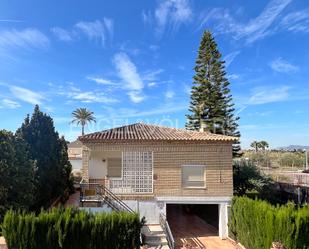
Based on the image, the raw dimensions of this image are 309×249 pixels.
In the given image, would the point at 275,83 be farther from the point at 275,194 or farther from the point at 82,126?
the point at 82,126

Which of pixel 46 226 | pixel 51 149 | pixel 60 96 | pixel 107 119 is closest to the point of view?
pixel 46 226

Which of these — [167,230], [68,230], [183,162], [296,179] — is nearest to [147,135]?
[183,162]

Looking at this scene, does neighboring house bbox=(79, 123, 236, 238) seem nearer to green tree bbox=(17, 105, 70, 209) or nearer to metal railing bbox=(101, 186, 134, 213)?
metal railing bbox=(101, 186, 134, 213)

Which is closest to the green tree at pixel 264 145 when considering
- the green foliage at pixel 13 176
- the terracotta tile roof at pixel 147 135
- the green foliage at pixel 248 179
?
the green foliage at pixel 248 179

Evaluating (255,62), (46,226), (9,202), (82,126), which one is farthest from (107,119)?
(82,126)

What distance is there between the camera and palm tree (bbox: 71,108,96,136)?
220 ft

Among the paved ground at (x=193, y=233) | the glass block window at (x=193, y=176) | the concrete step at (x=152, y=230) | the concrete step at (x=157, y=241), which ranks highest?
the glass block window at (x=193, y=176)

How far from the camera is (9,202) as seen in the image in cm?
1488

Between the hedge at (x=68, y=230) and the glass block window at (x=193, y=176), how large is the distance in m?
7.09

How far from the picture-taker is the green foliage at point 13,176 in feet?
48.2

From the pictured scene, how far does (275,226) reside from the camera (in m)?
13.8

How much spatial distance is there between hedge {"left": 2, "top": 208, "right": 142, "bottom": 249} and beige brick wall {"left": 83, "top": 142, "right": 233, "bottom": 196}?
6.59 meters

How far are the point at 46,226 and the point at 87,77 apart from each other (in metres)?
12.8

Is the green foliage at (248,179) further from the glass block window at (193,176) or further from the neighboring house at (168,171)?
the glass block window at (193,176)
